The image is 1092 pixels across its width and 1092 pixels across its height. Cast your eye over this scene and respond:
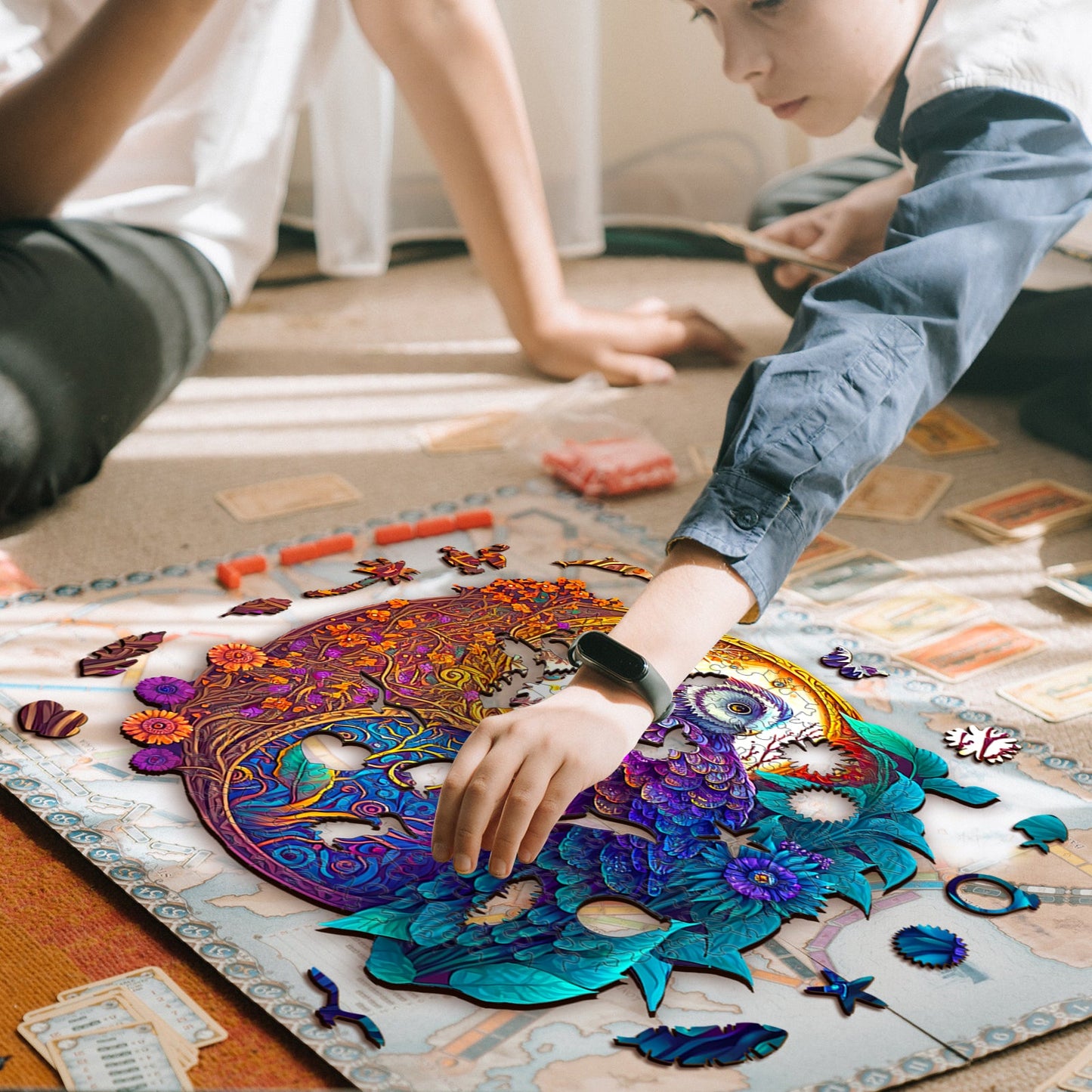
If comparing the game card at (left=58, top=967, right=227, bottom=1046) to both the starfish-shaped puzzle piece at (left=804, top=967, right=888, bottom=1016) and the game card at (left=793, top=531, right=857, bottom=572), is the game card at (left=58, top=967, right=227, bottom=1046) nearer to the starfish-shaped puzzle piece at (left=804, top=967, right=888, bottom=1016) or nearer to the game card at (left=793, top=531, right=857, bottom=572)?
the starfish-shaped puzzle piece at (left=804, top=967, right=888, bottom=1016)

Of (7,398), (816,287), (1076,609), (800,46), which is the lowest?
(1076,609)

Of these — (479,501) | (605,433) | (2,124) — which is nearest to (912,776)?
(479,501)

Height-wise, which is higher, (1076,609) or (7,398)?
(7,398)

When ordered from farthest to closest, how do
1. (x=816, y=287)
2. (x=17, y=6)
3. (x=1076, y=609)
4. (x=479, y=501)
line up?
(x=17, y=6), (x=479, y=501), (x=1076, y=609), (x=816, y=287)

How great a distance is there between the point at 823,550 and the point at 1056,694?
347 millimetres

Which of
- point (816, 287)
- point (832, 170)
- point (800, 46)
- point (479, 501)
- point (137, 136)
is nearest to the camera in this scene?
point (816, 287)

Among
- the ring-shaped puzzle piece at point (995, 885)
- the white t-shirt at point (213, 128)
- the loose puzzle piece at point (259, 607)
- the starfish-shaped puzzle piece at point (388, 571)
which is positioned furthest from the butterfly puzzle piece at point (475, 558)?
the white t-shirt at point (213, 128)

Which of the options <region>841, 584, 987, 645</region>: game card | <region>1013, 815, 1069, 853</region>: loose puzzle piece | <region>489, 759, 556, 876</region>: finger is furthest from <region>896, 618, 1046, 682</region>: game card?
<region>489, 759, 556, 876</region>: finger

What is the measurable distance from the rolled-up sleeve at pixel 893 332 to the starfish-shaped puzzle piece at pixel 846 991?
0.26m

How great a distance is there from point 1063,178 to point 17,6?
1.39 metres

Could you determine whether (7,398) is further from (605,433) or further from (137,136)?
(605,433)

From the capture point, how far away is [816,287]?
102 centimetres

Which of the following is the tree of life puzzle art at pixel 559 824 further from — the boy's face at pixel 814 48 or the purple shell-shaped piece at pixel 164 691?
the boy's face at pixel 814 48

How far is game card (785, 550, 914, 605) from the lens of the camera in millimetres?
1373
